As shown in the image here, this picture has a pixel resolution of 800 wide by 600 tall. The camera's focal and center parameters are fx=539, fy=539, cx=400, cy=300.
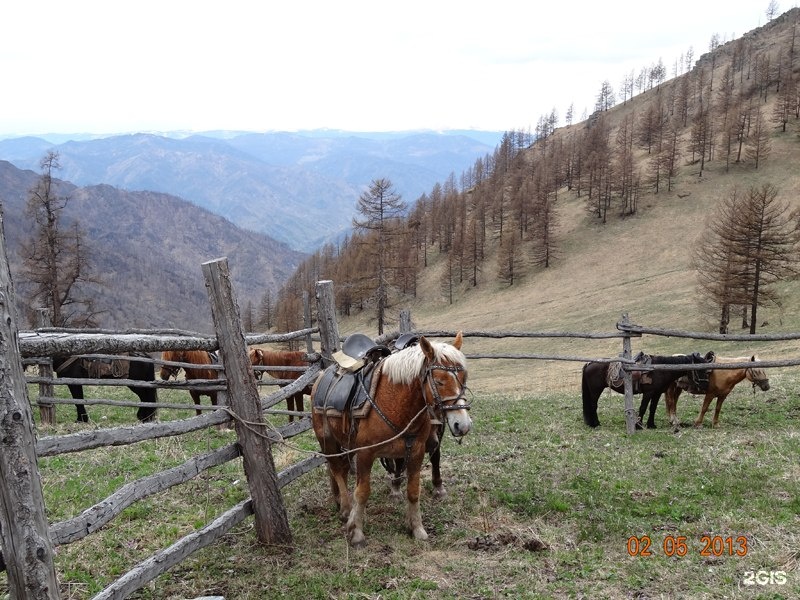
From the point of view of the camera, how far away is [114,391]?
624 inches

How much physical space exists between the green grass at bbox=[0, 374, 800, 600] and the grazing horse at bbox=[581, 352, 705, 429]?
4.63 ft

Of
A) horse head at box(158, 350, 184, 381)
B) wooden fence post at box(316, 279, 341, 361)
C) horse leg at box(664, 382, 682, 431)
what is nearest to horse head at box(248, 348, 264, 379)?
horse head at box(158, 350, 184, 381)

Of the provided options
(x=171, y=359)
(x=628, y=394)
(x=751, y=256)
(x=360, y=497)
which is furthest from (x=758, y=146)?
(x=360, y=497)

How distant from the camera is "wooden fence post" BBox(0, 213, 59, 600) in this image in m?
2.83

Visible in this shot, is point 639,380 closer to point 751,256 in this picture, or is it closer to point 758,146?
point 751,256

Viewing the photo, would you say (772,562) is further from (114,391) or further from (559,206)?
(559,206)

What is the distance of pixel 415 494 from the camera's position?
17.9ft

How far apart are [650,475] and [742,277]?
96.7 ft

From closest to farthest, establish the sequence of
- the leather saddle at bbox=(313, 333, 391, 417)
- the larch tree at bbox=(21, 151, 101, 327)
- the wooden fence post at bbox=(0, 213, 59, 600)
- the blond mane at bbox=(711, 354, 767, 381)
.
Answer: the wooden fence post at bbox=(0, 213, 59, 600), the leather saddle at bbox=(313, 333, 391, 417), the blond mane at bbox=(711, 354, 767, 381), the larch tree at bbox=(21, 151, 101, 327)

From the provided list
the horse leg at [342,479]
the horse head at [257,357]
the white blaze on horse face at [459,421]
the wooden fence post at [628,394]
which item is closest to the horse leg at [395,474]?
the horse leg at [342,479]

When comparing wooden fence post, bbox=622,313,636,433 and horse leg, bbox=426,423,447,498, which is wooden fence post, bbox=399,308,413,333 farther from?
horse leg, bbox=426,423,447,498

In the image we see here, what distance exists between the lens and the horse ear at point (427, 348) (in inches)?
195

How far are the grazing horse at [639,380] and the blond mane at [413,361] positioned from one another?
6138 millimetres

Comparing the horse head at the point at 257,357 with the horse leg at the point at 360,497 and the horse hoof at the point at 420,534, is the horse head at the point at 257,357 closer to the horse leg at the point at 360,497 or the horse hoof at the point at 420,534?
the horse leg at the point at 360,497
